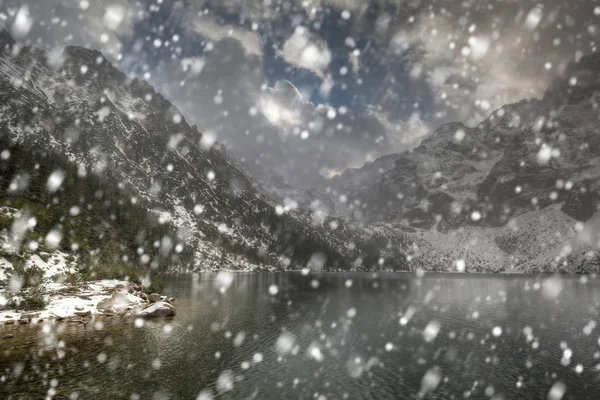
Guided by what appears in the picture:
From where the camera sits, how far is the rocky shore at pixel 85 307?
42906 millimetres

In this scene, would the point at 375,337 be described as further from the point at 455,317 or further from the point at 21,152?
the point at 21,152

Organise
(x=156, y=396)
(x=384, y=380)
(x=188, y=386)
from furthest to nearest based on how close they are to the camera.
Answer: (x=384, y=380)
(x=188, y=386)
(x=156, y=396)

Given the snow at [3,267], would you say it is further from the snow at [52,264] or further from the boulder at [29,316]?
the boulder at [29,316]

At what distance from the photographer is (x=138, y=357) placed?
30688mm

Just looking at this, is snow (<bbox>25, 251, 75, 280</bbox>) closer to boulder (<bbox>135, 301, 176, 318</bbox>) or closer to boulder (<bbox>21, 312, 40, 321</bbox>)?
boulder (<bbox>21, 312, 40, 321</bbox>)

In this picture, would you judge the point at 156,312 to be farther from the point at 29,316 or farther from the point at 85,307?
the point at 29,316

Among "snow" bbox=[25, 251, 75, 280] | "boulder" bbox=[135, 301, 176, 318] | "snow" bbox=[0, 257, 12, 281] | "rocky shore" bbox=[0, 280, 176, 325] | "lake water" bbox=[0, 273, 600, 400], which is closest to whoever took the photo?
"lake water" bbox=[0, 273, 600, 400]

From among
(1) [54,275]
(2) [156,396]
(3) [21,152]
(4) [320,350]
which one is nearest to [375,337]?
(4) [320,350]

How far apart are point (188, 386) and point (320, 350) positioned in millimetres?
17422

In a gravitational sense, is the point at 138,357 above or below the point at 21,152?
below

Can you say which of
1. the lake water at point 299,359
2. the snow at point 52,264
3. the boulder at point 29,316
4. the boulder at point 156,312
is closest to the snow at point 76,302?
the boulder at point 29,316

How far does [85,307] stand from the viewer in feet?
165

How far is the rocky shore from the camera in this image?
42.9m

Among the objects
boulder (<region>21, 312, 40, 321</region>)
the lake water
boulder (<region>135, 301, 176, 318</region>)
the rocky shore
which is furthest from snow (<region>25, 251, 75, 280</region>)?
the lake water
